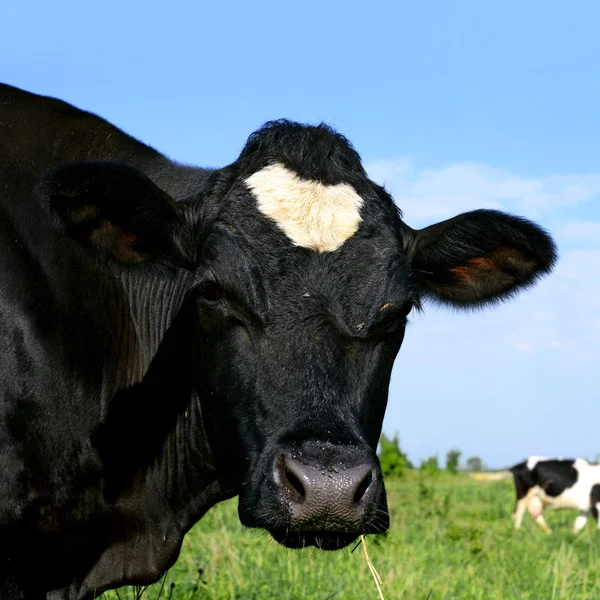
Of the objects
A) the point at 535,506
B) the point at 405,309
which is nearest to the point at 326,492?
the point at 405,309

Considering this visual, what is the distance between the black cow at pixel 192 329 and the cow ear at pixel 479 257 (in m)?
0.01

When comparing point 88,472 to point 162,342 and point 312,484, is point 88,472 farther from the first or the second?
point 312,484

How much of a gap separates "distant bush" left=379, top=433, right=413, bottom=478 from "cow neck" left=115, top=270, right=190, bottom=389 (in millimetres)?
22032

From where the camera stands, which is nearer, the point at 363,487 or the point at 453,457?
the point at 363,487

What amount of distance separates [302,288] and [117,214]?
1204mm

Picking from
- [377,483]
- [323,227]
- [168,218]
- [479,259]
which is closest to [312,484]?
[377,483]

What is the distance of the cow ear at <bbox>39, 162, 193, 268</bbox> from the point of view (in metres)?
4.93

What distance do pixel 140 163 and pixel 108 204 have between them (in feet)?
4.41

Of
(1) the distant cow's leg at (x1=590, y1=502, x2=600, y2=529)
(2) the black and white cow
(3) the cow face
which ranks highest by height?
(3) the cow face

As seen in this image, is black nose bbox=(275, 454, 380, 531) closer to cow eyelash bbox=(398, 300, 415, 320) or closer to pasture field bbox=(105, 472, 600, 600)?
cow eyelash bbox=(398, 300, 415, 320)

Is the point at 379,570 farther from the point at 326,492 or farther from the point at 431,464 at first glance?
the point at 431,464

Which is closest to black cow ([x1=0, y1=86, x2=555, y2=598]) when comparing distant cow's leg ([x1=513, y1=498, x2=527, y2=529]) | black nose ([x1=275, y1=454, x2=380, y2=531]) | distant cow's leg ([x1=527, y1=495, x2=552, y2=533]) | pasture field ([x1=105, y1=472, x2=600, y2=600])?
black nose ([x1=275, y1=454, x2=380, y2=531])

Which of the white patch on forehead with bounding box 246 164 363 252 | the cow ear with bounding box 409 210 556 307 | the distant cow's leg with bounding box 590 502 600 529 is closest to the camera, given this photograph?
the white patch on forehead with bounding box 246 164 363 252

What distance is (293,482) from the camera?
13.7ft
